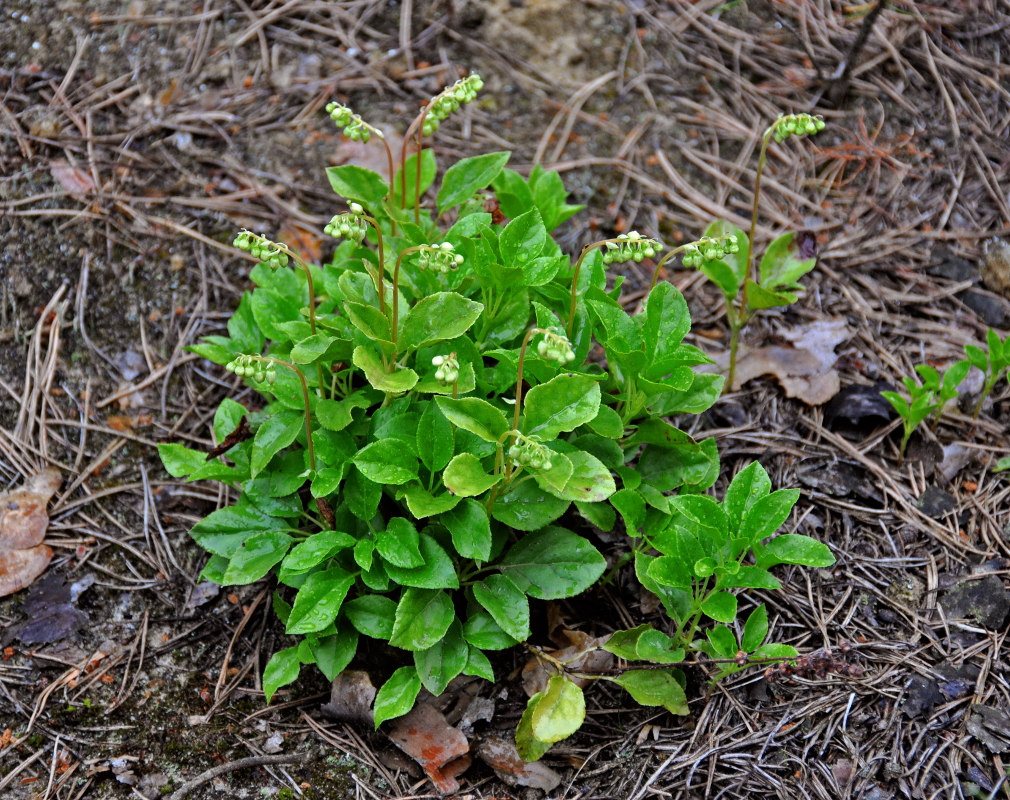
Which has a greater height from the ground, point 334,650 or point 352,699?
point 334,650

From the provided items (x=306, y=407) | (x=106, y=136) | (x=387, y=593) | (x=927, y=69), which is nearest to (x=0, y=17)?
(x=106, y=136)

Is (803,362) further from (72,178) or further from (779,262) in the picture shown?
(72,178)

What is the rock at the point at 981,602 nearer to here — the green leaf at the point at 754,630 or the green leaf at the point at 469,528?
the green leaf at the point at 754,630

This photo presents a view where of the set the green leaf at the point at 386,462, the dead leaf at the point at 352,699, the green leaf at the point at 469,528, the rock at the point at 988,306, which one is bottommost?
the dead leaf at the point at 352,699

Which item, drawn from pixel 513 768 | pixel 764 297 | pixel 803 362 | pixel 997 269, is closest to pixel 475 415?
pixel 513 768

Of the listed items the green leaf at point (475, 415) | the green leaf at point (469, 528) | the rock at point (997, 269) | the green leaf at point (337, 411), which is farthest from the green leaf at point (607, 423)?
the rock at point (997, 269)


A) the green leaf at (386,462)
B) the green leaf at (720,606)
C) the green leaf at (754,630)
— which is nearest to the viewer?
Answer: the green leaf at (720,606)

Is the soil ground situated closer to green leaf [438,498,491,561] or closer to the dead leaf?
the dead leaf
